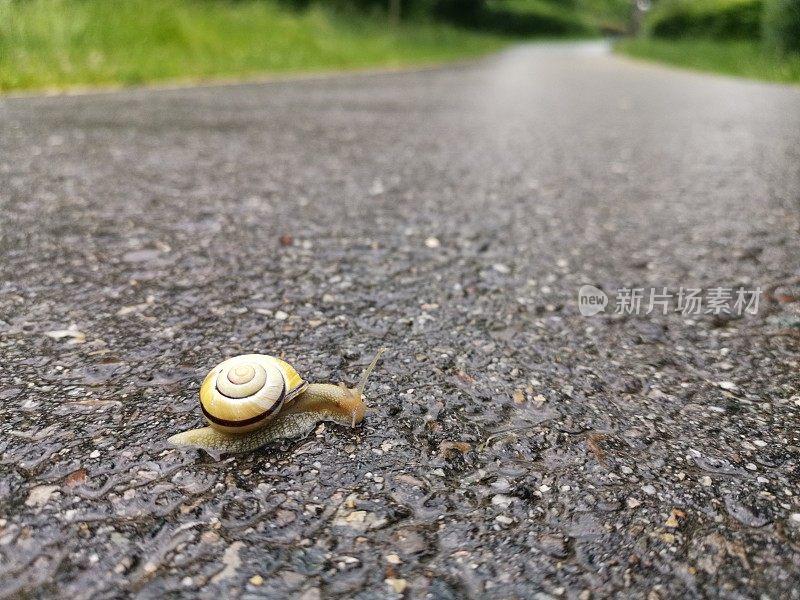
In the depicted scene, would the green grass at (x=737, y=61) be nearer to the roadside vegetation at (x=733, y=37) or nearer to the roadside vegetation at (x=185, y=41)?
the roadside vegetation at (x=733, y=37)

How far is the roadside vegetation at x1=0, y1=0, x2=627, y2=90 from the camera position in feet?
22.8

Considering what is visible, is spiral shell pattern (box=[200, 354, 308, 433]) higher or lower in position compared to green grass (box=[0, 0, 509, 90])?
lower

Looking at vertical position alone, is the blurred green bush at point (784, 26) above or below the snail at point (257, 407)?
above

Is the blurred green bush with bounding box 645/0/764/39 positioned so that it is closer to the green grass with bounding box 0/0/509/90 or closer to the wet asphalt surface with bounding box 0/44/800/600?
the green grass with bounding box 0/0/509/90

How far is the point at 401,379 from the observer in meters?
1.55

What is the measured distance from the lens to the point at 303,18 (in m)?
15.1

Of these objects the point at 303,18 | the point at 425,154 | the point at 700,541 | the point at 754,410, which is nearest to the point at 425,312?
the point at 754,410

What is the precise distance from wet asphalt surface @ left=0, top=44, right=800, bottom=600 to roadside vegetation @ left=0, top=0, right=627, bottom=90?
407 centimetres

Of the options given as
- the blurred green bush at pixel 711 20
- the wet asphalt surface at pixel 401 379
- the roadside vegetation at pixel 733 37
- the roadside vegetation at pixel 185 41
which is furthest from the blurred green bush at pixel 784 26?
the wet asphalt surface at pixel 401 379

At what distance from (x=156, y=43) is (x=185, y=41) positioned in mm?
560

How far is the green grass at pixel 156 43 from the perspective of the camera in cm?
686

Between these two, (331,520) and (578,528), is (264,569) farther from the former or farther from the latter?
(578,528)

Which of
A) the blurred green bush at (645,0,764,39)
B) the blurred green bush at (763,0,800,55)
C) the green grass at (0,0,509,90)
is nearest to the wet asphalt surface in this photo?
the green grass at (0,0,509,90)

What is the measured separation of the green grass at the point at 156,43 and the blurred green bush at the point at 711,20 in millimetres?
12046
